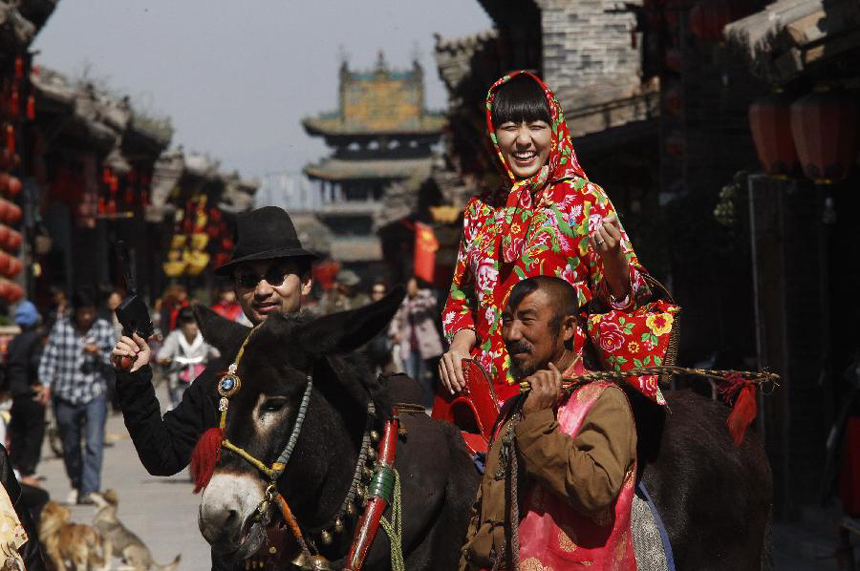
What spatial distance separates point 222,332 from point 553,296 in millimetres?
1110

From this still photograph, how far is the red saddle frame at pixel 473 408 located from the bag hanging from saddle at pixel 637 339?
1.31 feet

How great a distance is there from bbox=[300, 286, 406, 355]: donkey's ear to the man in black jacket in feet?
36.5

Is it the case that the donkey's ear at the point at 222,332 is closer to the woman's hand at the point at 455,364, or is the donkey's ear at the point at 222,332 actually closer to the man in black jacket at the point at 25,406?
the woman's hand at the point at 455,364

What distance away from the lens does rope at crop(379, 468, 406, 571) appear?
16.3 ft

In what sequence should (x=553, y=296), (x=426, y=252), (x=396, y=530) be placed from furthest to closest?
(x=426, y=252)
(x=396, y=530)
(x=553, y=296)

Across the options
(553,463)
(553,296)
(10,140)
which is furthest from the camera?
(10,140)

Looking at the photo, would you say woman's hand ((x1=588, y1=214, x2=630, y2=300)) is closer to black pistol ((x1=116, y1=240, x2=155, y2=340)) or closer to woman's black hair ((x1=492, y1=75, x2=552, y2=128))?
woman's black hair ((x1=492, y1=75, x2=552, y2=128))

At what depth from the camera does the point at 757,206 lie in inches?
507

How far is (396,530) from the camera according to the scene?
5.00 meters

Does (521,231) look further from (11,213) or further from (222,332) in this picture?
(11,213)

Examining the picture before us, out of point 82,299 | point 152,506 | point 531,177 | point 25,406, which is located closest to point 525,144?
point 531,177

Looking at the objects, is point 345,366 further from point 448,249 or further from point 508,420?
point 448,249

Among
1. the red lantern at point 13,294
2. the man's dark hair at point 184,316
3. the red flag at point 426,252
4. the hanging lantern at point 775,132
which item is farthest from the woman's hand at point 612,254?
the red flag at point 426,252

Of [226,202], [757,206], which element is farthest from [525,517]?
[226,202]
